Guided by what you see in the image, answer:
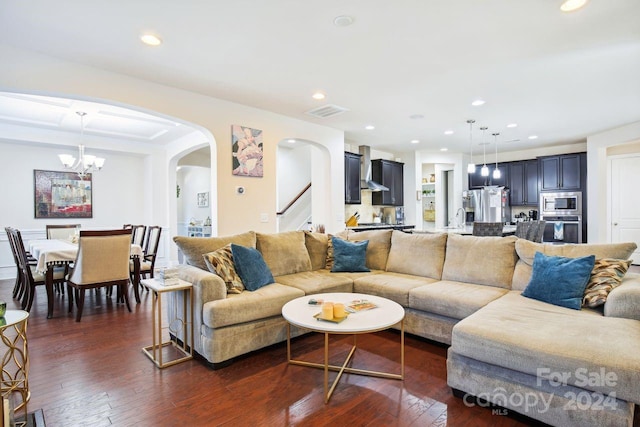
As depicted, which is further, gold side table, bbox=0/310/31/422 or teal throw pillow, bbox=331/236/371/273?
teal throw pillow, bbox=331/236/371/273

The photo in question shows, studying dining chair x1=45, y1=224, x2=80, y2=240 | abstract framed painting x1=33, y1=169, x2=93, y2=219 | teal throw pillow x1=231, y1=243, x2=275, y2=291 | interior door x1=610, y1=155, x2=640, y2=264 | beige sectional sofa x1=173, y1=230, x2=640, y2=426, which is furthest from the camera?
interior door x1=610, y1=155, x2=640, y2=264

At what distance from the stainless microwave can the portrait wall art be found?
22.2 feet

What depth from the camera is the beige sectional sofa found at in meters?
1.68

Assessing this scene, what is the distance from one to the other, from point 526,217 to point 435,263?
613 cm

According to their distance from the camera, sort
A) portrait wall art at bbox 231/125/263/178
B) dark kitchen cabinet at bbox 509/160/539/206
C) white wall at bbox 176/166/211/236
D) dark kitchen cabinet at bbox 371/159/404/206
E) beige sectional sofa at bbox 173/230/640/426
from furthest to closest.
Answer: white wall at bbox 176/166/211/236
dark kitchen cabinet at bbox 509/160/539/206
dark kitchen cabinet at bbox 371/159/404/206
portrait wall art at bbox 231/125/263/178
beige sectional sofa at bbox 173/230/640/426

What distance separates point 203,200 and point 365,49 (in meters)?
8.85

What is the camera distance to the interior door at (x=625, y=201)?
6.86m

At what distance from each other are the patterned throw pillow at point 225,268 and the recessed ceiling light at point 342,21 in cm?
219

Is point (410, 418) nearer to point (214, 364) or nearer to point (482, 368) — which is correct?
point (482, 368)

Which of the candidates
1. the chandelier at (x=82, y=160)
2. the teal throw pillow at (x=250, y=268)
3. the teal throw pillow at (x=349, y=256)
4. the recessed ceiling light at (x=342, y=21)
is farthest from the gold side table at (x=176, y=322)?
the chandelier at (x=82, y=160)

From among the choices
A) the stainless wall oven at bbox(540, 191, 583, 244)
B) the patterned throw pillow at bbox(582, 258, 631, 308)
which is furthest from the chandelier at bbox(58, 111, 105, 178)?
the stainless wall oven at bbox(540, 191, 583, 244)

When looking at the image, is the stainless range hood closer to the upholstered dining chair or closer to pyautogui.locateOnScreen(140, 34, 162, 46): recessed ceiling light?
the upholstered dining chair

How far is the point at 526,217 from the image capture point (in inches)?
325

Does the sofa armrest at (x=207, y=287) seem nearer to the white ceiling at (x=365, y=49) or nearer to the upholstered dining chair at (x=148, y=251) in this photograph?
the white ceiling at (x=365, y=49)
